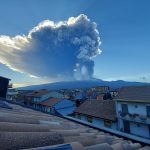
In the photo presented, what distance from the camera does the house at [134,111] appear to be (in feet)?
81.1

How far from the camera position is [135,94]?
1086 inches

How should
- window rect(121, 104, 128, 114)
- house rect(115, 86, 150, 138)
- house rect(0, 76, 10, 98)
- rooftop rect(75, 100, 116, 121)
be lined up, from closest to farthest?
1. house rect(0, 76, 10, 98)
2. house rect(115, 86, 150, 138)
3. window rect(121, 104, 128, 114)
4. rooftop rect(75, 100, 116, 121)

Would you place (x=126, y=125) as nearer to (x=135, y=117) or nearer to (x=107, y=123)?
(x=135, y=117)

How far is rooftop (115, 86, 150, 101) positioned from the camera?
2557 centimetres

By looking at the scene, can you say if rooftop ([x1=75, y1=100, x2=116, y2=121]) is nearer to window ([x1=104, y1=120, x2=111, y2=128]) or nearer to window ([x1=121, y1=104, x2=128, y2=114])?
window ([x1=104, y1=120, x2=111, y2=128])

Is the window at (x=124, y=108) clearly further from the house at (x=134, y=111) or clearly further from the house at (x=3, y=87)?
the house at (x=3, y=87)

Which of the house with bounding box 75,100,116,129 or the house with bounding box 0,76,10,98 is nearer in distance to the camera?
the house with bounding box 0,76,10,98

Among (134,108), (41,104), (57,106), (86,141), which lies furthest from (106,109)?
(86,141)

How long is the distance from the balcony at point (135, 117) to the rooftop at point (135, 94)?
2222 millimetres

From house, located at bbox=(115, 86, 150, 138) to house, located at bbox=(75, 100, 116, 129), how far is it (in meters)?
1.38

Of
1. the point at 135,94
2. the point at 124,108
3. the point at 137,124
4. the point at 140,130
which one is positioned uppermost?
the point at 135,94

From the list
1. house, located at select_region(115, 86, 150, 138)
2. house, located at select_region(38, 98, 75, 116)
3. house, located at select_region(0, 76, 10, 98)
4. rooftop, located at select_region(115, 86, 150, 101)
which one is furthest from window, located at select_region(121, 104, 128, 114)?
house, located at select_region(38, 98, 75, 116)

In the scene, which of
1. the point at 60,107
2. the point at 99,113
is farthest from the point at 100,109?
the point at 60,107

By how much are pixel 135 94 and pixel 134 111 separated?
2645 mm
